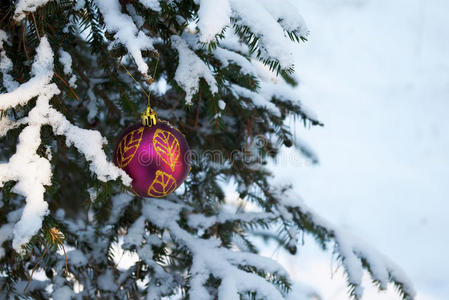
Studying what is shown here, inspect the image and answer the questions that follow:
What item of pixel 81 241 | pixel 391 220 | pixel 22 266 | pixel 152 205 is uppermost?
pixel 391 220

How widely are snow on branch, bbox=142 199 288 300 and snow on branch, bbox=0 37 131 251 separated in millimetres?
616

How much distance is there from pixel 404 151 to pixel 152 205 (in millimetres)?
6830

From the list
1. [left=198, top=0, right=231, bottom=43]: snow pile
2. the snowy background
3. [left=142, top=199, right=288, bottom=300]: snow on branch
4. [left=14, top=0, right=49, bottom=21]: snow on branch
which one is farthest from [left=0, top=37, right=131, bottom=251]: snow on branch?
the snowy background

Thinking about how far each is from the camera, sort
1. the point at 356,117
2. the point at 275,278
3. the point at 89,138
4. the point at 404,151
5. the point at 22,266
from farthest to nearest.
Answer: the point at 356,117, the point at 404,151, the point at 275,278, the point at 22,266, the point at 89,138

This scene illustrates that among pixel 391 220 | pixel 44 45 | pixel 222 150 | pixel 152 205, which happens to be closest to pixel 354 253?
pixel 222 150

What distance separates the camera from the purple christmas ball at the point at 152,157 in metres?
1.28

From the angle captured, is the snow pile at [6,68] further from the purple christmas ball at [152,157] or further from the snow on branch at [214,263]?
the snow on branch at [214,263]

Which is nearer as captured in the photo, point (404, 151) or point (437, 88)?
point (404, 151)

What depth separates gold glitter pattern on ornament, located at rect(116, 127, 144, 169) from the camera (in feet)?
4.22

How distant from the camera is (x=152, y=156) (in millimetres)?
1276

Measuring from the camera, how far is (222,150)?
1.96m

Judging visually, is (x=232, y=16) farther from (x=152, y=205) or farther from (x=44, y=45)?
(x=152, y=205)

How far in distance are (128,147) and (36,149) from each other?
27cm

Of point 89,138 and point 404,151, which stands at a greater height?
point 404,151
